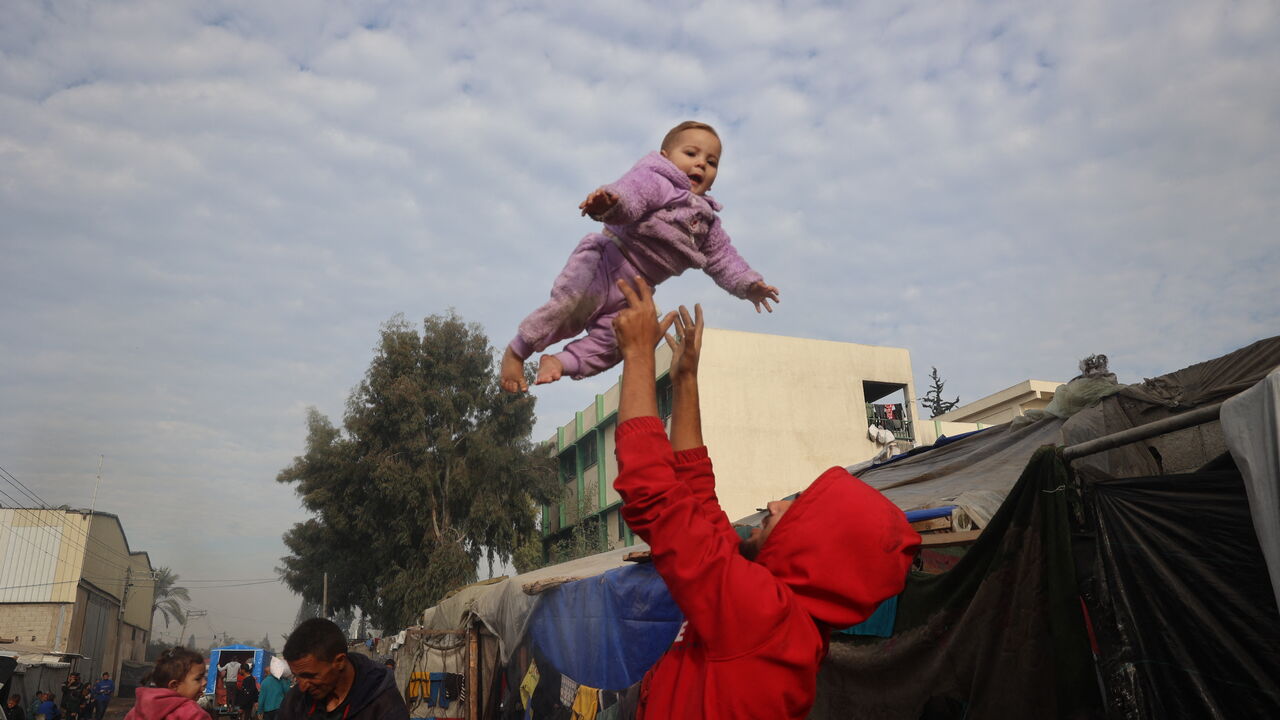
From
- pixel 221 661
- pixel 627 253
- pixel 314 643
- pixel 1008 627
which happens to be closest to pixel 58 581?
pixel 221 661

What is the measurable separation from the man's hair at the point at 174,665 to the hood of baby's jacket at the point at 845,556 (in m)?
3.55

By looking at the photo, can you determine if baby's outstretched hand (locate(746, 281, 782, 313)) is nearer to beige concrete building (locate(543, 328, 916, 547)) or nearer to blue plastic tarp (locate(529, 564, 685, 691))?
blue plastic tarp (locate(529, 564, 685, 691))

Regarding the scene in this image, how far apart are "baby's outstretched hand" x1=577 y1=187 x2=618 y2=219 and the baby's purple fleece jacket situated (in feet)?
0.05

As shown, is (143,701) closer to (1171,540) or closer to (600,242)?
(600,242)

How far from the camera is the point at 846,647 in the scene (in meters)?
4.60

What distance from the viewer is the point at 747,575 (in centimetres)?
157

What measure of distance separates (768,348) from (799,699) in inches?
929

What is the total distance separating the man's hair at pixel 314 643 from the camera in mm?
3258

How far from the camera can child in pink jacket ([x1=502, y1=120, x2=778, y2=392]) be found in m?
2.52

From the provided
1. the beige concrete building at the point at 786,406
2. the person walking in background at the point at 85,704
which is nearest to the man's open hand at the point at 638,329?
the person walking in background at the point at 85,704

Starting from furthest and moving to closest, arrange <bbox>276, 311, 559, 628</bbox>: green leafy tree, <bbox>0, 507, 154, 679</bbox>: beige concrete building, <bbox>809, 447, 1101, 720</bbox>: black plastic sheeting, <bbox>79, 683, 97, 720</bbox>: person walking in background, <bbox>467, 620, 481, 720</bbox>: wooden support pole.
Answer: <bbox>0, 507, 154, 679</bbox>: beige concrete building < <bbox>276, 311, 559, 628</bbox>: green leafy tree < <bbox>79, 683, 97, 720</bbox>: person walking in background < <bbox>467, 620, 481, 720</bbox>: wooden support pole < <bbox>809, 447, 1101, 720</bbox>: black plastic sheeting

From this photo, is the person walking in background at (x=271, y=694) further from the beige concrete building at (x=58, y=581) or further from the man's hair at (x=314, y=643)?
the beige concrete building at (x=58, y=581)

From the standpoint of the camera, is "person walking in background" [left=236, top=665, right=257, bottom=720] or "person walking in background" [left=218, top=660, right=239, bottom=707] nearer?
"person walking in background" [left=236, top=665, right=257, bottom=720]

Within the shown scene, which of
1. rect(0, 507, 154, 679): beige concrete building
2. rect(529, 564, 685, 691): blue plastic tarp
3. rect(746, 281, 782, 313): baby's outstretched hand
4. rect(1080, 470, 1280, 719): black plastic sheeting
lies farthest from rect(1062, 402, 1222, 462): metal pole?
rect(0, 507, 154, 679): beige concrete building
